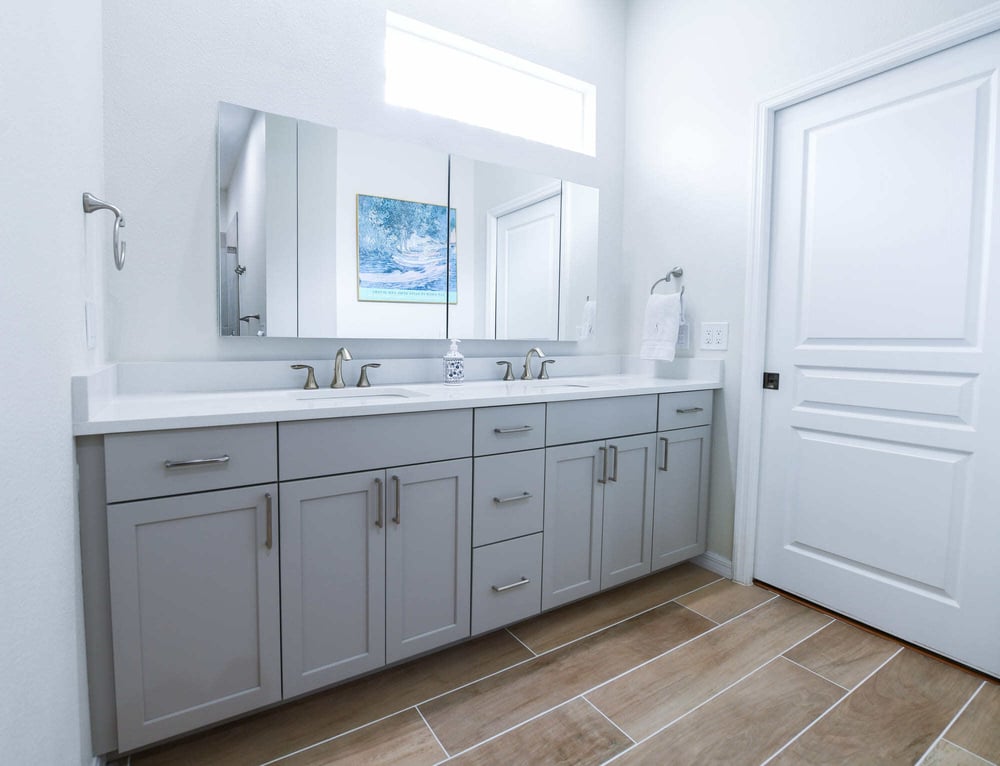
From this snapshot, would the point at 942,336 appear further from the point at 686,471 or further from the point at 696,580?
the point at 696,580

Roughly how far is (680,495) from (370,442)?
139 cm

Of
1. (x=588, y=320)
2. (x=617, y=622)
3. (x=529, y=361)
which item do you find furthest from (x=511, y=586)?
(x=588, y=320)

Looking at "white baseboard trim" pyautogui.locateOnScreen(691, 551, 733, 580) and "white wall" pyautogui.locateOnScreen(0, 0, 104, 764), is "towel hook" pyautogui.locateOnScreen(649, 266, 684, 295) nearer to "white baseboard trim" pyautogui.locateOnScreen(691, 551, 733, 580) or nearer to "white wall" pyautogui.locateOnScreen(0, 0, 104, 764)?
"white baseboard trim" pyautogui.locateOnScreen(691, 551, 733, 580)

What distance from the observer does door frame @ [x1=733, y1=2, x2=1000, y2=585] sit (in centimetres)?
195

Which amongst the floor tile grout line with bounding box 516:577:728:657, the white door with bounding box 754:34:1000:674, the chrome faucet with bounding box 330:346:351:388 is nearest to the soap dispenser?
the chrome faucet with bounding box 330:346:351:388

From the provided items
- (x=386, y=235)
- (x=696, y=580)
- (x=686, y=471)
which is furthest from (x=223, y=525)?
(x=696, y=580)

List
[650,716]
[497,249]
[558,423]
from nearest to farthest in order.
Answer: [650,716] < [558,423] < [497,249]

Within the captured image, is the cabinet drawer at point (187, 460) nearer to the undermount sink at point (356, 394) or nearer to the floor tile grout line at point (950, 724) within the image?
the undermount sink at point (356, 394)

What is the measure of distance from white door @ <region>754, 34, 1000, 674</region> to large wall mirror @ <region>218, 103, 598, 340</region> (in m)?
0.95

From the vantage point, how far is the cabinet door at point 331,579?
1311mm

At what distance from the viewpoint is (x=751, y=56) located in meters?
2.13

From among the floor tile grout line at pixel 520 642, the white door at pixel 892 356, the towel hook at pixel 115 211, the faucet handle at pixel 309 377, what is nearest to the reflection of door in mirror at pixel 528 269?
the faucet handle at pixel 309 377

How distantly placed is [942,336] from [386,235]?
6.18ft

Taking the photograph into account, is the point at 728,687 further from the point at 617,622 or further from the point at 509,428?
the point at 509,428
